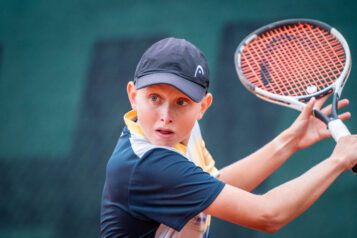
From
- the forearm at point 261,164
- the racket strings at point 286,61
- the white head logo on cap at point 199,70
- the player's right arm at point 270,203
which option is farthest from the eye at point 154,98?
the racket strings at point 286,61

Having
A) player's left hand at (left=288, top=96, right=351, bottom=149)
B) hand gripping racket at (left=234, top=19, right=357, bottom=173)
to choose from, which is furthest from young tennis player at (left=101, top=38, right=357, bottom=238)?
hand gripping racket at (left=234, top=19, right=357, bottom=173)

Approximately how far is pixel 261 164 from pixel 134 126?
54cm

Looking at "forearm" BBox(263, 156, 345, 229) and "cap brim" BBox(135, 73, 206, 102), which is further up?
"cap brim" BBox(135, 73, 206, 102)

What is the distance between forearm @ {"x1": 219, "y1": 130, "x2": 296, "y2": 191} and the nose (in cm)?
47

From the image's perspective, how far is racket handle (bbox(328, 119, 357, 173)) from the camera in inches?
49.8

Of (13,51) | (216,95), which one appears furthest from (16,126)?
(216,95)

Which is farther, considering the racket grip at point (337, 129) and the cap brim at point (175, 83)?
the racket grip at point (337, 129)

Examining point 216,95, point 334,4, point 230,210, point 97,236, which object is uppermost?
point 334,4

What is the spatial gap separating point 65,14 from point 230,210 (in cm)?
274

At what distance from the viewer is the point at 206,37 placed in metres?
2.95

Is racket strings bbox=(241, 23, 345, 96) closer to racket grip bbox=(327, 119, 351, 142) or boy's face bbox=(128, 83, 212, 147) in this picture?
racket grip bbox=(327, 119, 351, 142)

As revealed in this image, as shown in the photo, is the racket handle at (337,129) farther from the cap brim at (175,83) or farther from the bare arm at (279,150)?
the cap brim at (175,83)

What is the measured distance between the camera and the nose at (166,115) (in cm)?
112

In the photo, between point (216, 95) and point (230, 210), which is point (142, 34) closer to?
point (216, 95)
